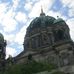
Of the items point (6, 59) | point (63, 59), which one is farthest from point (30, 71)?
point (6, 59)

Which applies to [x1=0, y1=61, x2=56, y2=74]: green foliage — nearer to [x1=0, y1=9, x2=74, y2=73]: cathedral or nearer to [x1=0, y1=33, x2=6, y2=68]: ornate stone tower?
[x1=0, y1=9, x2=74, y2=73]: cathedral

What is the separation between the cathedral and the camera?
54000mm

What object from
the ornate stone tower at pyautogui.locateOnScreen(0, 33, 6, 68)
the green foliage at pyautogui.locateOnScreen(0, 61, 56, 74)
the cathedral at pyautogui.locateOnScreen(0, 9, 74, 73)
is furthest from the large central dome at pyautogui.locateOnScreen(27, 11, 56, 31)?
the green foliage at pyautogui.locateOnScreen(0, 61, 56, 74)

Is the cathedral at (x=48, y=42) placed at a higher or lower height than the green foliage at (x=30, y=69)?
higher

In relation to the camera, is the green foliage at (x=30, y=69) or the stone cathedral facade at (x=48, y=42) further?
the stone cathedral facade at (x=48, y=42)

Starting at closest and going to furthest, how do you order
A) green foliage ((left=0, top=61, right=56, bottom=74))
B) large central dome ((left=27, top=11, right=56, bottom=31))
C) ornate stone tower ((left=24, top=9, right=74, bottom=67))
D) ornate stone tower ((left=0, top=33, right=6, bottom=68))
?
1. green foliage ((left=0, top=61, right=56, bottom=74))
2. ornate stone tower ((left=24, top=9, right=74, bottom=67))
3. ornate stone tower ((left=0, top=33, right=6, bottom=68))
4. large central dome ((left=27, top=11, right=56, bottom=31))

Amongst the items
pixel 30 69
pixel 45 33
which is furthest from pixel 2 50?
pixel 30 69

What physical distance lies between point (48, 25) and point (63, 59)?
1551 cm

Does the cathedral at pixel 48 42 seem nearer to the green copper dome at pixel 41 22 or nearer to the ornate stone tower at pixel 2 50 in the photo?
the green copper dome at pixel 41 22

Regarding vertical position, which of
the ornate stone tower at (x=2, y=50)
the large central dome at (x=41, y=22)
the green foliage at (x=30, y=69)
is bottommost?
the green foliage at (x=30, y=69)

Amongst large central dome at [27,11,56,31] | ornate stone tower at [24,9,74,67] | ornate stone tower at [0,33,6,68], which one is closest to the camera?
ornate stone tower at [24,9,74,67]

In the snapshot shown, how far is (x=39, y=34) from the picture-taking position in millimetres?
65312

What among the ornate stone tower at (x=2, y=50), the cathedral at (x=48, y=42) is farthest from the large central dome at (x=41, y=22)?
the ornate stone tower at (x=2, y=50)

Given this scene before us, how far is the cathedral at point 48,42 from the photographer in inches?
2126
